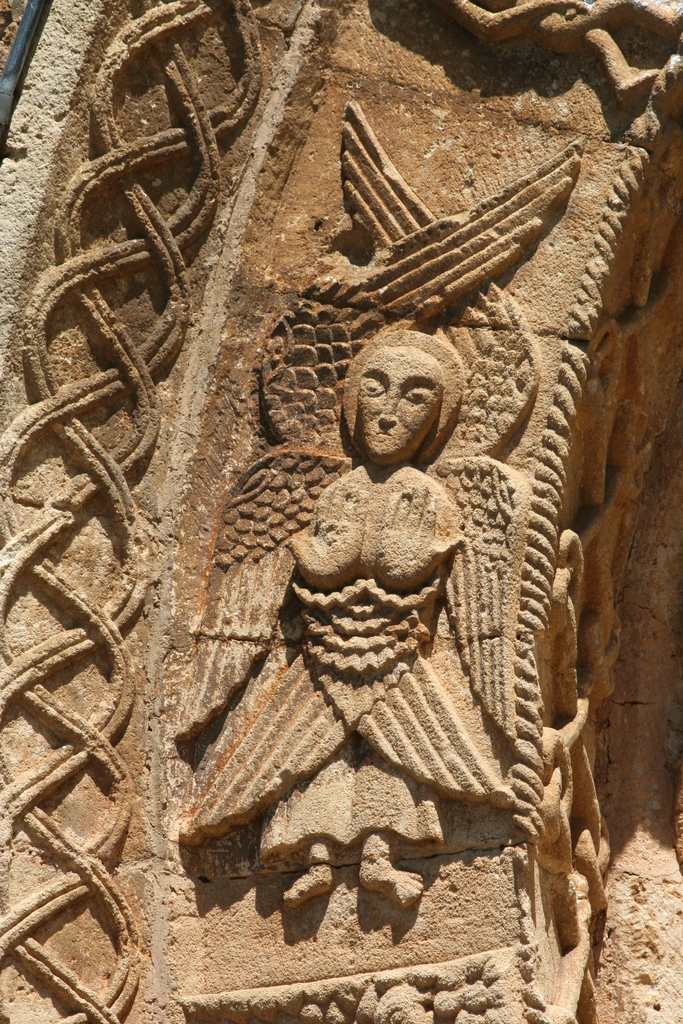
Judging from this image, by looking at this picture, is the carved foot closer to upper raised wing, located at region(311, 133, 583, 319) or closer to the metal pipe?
upper raised wing, located at region(311, 133, 583, 319)

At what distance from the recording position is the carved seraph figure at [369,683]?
3.89 metres

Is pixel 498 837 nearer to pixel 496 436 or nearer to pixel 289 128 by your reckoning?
pixel 496 436

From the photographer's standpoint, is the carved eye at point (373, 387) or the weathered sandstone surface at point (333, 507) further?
the carved eye at point (373, 387)

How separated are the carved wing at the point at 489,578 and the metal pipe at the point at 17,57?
1.69m

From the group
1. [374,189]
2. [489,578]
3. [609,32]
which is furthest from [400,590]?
[609,32]

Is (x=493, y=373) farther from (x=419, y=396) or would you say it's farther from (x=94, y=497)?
(x=94, y=497)

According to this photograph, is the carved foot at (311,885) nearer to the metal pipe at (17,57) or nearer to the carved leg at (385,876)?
the carved leg at (385,876)

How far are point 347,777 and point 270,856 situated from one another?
11.6 inches

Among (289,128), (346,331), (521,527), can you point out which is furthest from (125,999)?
(289,128)

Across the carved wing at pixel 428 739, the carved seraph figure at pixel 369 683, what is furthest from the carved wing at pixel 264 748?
the carved wing at pixel 428 739

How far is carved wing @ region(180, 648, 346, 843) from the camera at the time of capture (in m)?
3.99

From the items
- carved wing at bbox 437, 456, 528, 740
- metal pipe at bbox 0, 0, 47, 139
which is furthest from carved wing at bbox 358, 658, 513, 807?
metal pipe at bbox 0, 0, 47, 139

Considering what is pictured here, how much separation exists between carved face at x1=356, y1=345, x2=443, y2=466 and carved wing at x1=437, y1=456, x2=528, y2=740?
171 mm

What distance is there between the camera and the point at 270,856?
13.0 feet
